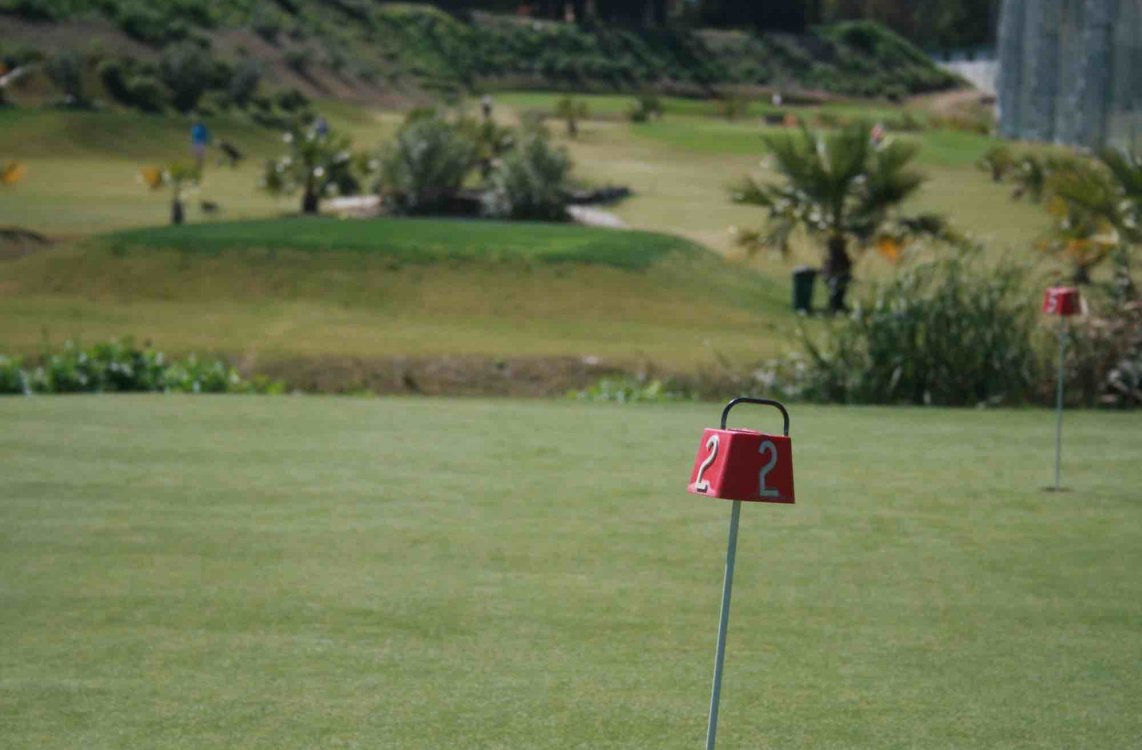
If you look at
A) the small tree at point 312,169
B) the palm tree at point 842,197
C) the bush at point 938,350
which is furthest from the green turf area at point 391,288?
the bush at point 938,350

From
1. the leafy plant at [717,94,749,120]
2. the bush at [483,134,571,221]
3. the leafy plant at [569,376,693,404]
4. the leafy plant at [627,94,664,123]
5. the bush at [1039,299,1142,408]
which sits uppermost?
the leafy plant at [717,94,749,120]

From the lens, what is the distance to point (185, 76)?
54.5 metres

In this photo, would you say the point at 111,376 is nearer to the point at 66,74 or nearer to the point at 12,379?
the point at 12,379

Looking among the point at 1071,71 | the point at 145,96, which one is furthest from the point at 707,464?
the point at 145,96

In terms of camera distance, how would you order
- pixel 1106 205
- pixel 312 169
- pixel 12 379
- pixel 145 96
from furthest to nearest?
pixel 145 96 < pixel 312 169 < pixel 1106 205 < pixel 12 379

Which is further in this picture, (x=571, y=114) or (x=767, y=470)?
(x=571, y=114)

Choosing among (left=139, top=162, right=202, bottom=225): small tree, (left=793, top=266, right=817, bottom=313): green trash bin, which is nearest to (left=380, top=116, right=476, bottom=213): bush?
(left=139, top=162, right=202, bottom=225): small tree

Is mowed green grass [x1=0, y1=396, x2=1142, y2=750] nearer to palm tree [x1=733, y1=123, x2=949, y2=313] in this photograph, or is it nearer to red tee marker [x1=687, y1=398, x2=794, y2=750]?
red tee marker [x1=687, y1=398, x2=794, y2=750]

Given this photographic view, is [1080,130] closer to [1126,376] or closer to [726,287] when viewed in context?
[726,287]

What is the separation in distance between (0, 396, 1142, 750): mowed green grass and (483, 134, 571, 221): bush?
2301cm

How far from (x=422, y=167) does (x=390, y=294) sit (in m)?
9.75

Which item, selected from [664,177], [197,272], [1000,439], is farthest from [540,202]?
[1000,439]

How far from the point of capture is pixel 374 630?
4965mm

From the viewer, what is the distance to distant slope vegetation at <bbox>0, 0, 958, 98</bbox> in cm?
6378
